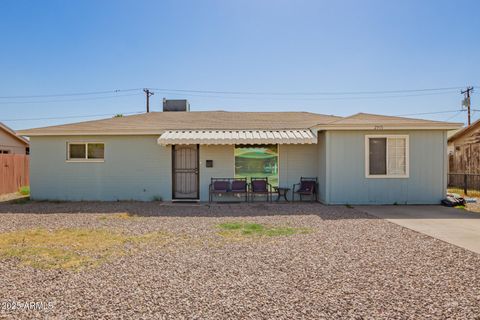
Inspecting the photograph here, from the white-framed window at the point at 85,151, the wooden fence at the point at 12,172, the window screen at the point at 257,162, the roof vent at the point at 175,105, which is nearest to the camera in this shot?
the window screen at the point at 257,162

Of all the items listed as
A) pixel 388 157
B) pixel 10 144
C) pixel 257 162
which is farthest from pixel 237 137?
pixel 10 144

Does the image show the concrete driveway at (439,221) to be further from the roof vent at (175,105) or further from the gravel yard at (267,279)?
the roof vent at (175,105)

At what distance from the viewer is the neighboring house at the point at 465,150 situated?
21562 mm

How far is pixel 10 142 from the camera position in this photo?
25.1 m

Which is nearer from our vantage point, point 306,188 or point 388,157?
point 388,157

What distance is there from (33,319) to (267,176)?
1199 centimetres

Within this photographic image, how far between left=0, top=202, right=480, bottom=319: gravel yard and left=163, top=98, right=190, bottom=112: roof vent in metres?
14.1

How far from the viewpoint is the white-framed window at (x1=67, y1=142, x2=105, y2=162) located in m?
15.3

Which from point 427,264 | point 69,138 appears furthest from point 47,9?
point 427,264

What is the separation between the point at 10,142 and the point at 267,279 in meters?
27.5

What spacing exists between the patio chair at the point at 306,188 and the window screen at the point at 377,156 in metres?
2.59

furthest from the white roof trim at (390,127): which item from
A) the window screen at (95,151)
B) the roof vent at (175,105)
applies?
the roof vent at (175,105)

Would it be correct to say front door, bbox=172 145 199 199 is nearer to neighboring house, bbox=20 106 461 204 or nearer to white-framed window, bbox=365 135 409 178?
neighboring house, bbox=20 106 461 204

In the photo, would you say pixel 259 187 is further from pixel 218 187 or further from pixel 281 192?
pixel 218 187
